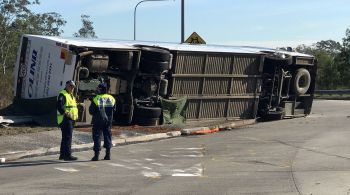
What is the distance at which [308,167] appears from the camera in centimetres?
1043

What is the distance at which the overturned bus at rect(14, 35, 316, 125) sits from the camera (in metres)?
15.4

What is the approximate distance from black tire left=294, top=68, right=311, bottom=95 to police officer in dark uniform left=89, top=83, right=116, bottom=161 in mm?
11740

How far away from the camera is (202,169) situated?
33.7 ft

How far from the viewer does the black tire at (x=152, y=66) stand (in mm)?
16594

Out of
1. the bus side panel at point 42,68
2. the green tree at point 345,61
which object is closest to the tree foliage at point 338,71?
the green tree at point 345,61

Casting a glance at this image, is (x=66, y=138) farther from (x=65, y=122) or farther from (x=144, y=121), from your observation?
(x=144, y=121)

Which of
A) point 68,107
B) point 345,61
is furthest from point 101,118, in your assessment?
point 345,61

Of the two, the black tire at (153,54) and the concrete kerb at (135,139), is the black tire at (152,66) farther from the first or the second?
the concrete kerb at (135,139)

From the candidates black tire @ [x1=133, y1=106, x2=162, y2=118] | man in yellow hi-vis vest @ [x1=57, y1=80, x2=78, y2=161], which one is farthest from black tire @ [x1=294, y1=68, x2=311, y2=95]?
man in yellow hi-vis vest @ [x1=57, y1=80, x2=78, y2=161]

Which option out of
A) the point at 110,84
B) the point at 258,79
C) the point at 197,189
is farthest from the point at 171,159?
the point at 258,79

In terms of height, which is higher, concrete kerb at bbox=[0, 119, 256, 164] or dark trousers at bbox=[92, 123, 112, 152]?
dark trousers at bbox=[92, 123, 112, 152]

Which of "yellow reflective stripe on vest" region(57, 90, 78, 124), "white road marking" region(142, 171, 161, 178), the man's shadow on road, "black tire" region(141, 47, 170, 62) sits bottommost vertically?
the man's shadow on road

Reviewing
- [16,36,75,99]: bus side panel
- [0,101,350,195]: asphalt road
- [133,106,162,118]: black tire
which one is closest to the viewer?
[0,101,350,195]: asphalt road

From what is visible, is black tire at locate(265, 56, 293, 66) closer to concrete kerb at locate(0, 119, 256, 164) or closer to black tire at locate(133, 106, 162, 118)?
concrete kerb at locate(0, 119, 256, 164)
